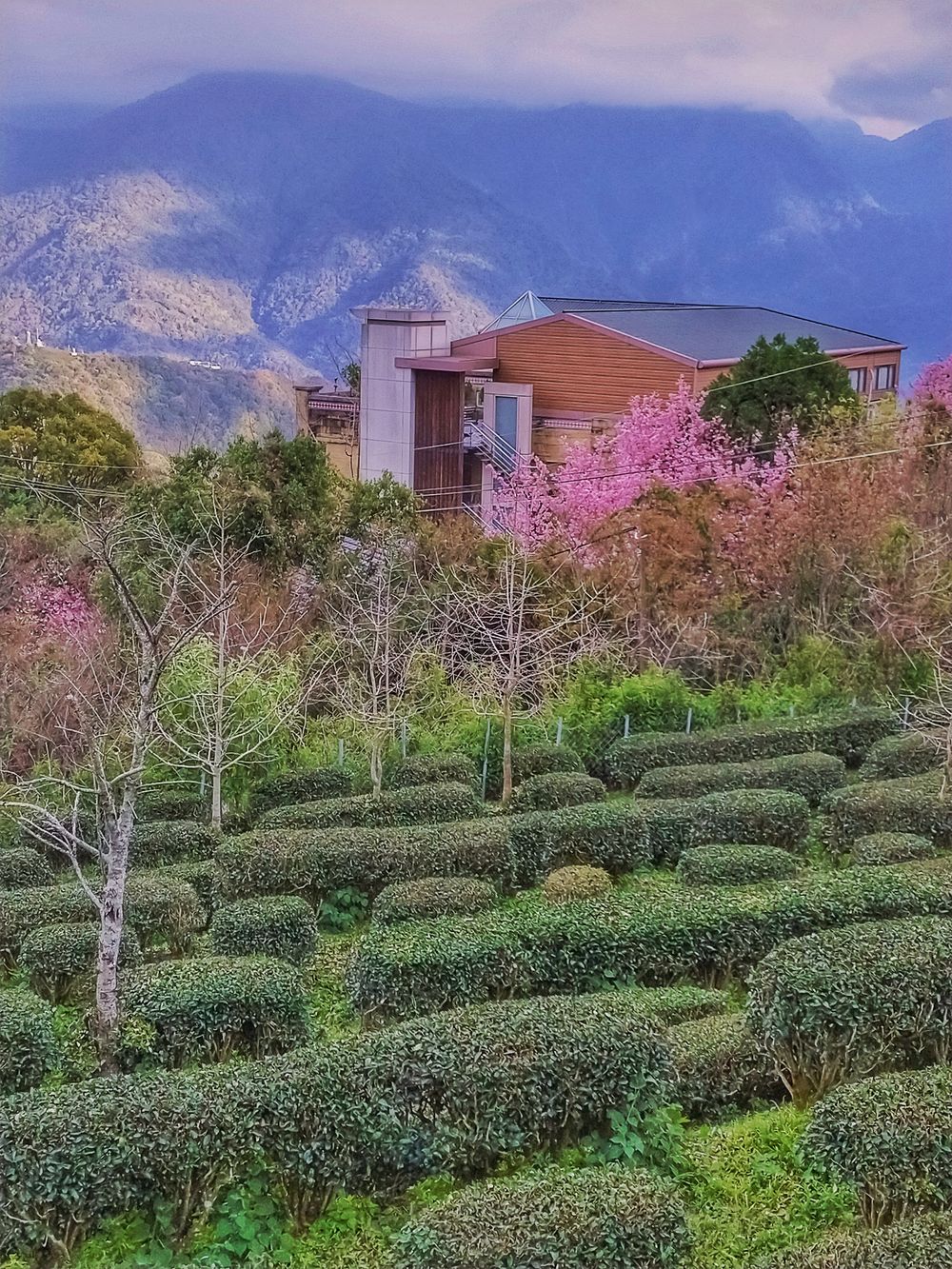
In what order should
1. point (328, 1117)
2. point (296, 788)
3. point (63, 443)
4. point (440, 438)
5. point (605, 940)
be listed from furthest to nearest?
point (63, 443) < point (440, 438) < point (296, 788) < point (605, 940) < point (328, 1117)

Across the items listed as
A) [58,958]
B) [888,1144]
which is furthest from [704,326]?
[888,1144]

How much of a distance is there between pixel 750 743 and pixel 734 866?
3531 millimetres

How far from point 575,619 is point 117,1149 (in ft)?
29.7

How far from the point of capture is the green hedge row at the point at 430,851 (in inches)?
342

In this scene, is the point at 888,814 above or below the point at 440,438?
below

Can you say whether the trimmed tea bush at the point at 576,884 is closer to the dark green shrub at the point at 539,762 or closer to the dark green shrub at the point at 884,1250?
the dark green shrub at the point at 539,762

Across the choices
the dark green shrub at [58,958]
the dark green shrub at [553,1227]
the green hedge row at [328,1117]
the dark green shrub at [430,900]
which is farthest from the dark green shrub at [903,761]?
the dark green shrub at [553,1227]

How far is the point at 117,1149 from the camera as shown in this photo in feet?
15.7

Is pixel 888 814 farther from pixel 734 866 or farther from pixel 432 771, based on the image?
pixel 432 771

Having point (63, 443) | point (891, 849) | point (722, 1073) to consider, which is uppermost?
point (63, 443)

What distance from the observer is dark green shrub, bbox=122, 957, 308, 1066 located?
20.3ft

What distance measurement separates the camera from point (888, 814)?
944 centimetres

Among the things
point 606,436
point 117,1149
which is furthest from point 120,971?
point 606,436

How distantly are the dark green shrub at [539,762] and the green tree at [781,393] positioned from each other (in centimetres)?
752
